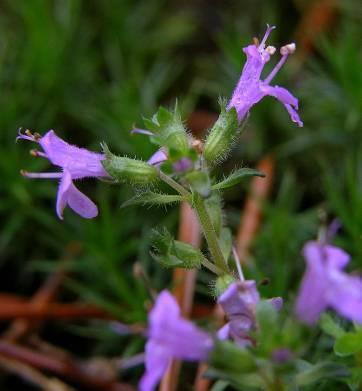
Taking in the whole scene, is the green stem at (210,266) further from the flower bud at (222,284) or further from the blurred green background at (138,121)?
the blurred green background at (138,121)

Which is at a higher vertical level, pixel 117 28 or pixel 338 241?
pixel 117 28

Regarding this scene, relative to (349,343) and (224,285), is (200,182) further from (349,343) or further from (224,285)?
(349,343)

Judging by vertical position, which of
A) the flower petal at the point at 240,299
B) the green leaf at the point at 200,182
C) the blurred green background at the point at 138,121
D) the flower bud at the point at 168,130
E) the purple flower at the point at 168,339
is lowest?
the blurred green background at the point at 138,121

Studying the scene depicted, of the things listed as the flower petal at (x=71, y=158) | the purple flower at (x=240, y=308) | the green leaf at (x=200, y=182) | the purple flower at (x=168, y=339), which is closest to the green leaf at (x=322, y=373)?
the purple flower at (x=240, y=308)

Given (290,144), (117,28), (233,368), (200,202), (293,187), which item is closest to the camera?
(233,368)

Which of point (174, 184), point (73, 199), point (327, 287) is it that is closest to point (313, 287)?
point (327, 287)

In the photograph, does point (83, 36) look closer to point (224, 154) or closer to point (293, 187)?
point (293, 187)

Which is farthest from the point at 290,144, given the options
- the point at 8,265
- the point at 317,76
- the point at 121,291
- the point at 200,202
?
the point at 200,202
